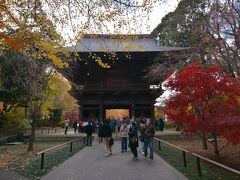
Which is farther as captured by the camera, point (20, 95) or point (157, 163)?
point (20, 95)

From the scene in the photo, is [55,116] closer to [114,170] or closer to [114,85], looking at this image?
[114,85]

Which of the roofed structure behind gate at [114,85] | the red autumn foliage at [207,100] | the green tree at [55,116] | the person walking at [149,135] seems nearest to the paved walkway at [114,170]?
the person walking at [149,135]

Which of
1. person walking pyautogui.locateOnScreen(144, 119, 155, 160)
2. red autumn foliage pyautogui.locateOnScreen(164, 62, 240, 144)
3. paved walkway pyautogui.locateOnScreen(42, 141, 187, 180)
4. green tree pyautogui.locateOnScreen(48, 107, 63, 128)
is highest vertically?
green tree pyautogui.locateOnScreen(48, 107, 63, 128)

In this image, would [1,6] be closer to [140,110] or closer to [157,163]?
[157,163]

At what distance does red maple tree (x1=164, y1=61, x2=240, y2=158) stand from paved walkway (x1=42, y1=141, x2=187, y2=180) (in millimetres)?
2449

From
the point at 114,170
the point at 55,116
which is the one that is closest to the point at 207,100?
the point at 114,170

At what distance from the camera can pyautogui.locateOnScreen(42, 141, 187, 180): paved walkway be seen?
8414mm

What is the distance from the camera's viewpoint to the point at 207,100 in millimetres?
12555

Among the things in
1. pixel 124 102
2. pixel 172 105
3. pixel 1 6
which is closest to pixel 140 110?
pixel 124 102

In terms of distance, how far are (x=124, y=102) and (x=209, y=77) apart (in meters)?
16.9

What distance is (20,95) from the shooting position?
87.5 ft

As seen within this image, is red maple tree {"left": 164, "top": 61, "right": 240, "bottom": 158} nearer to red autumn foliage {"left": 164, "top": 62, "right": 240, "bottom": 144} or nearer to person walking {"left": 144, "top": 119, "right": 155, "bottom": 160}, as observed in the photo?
red autumn foliage {"left": 164, "top": 62, "right": 240, "bottom": 144}

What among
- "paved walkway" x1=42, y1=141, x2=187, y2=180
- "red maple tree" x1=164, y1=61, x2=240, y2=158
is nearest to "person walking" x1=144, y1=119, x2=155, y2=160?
"paved walkway" x1=42, y1=141, x2=187, y2=180

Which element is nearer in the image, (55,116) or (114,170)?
(114,170)
